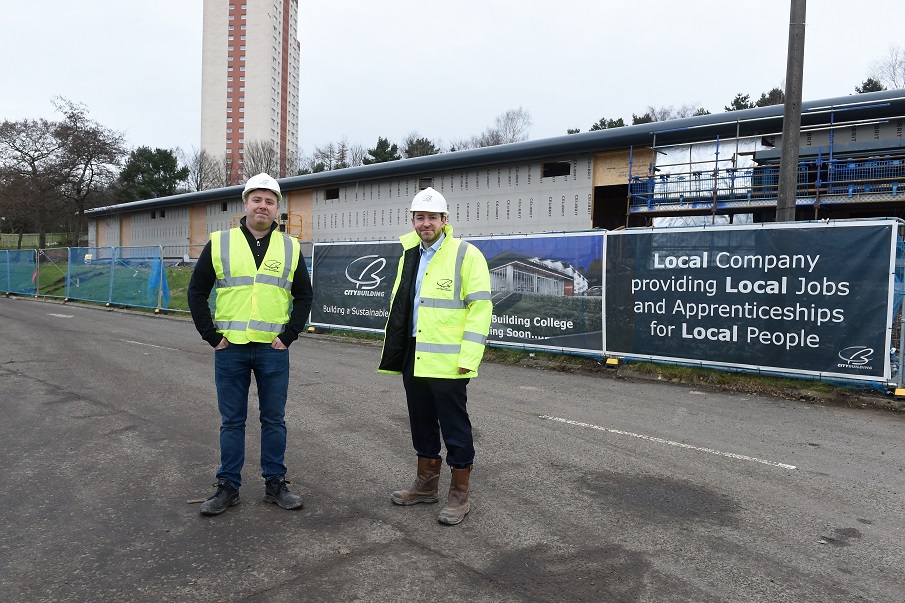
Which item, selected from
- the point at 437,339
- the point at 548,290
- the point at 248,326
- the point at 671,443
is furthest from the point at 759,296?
the point at 248,326

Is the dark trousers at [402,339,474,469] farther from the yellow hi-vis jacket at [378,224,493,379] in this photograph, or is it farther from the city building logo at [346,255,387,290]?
the city building logo at [346,255,387,290]

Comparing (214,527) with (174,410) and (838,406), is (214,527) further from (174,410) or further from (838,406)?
(838,406)

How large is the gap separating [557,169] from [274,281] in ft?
69.7

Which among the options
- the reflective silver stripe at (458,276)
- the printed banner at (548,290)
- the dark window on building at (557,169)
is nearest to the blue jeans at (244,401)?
the reflective silver stripe at (458,276)

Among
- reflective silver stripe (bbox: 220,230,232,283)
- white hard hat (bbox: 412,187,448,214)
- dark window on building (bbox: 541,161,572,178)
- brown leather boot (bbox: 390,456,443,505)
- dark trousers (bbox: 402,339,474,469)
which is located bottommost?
brown leather boot (bbox: 390,456,443,505)

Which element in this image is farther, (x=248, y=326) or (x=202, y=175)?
(x=202, y=175)

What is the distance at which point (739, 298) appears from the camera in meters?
9.23

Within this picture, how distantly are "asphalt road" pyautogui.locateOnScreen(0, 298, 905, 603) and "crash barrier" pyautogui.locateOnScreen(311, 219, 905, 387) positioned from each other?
3.48 ft

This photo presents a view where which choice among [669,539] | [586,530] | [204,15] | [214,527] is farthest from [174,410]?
[204,15]

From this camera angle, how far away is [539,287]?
11.5 meters

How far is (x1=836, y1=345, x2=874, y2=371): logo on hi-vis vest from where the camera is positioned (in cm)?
829

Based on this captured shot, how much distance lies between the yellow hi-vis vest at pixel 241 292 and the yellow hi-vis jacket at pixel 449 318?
2.75ft

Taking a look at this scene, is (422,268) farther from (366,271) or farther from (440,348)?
(366,271)

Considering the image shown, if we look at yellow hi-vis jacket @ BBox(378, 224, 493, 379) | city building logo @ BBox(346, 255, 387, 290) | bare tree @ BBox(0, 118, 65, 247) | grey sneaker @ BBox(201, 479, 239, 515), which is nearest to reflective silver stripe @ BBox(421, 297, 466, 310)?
yellow hi-vis jacket @ BBox(378, 224, 493, 379)
